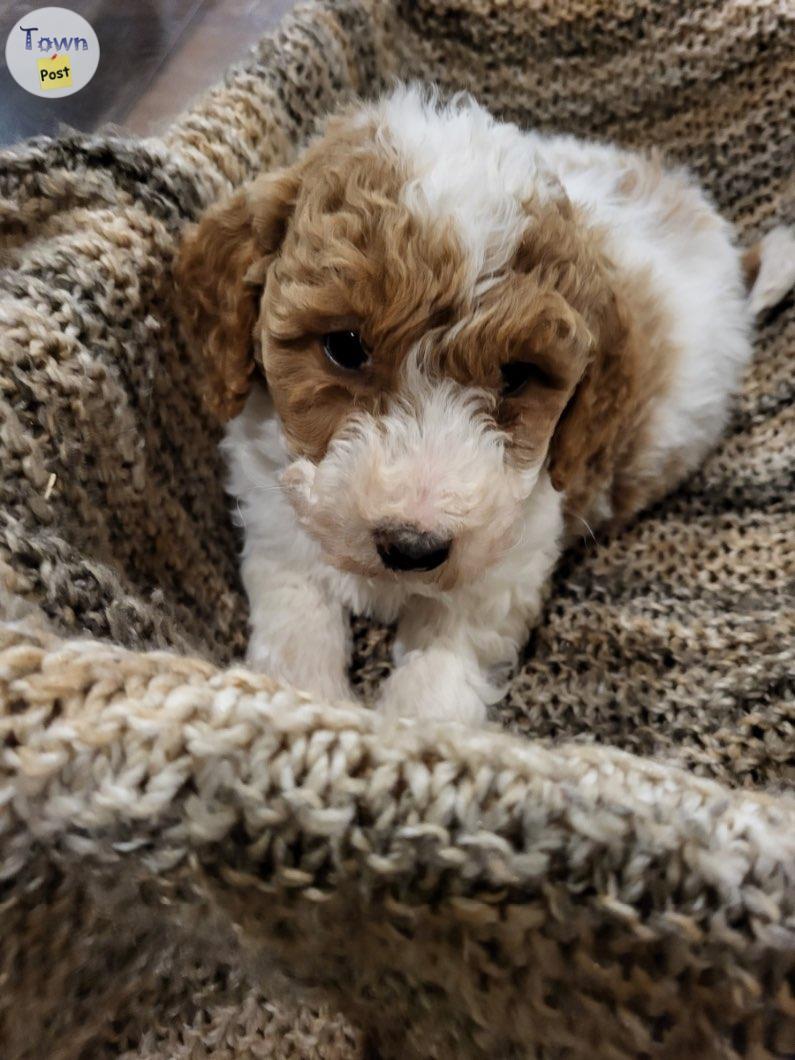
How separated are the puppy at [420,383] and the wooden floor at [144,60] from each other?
2.71ft

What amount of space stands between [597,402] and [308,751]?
1097 millimetres

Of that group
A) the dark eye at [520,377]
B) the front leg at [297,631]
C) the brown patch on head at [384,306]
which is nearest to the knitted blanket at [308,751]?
the front leg at [297,631]

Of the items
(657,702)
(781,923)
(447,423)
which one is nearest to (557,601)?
(657,702)

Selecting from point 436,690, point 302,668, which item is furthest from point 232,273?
point 436,690

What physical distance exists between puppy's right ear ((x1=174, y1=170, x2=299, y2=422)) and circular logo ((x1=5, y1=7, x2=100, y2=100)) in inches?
32.2

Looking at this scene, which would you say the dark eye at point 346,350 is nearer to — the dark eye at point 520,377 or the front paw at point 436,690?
the dark eye at point 520,377

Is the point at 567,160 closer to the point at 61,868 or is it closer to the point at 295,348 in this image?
the point at 295,348

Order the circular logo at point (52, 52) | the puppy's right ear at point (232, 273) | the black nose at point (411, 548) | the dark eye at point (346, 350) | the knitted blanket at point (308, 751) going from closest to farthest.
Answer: the knitted blanket at point (308, 751) → the black nose at point (411, 548) → the dark eye at point (346, 350) → the puppy's right ear at point (232, 273) → the circular logo at point (52, 52)

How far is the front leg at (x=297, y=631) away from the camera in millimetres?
1791

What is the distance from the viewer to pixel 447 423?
4.85 ft

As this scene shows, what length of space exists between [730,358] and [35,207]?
182 centimetres

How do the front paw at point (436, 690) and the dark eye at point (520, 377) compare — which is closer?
the dark eye at point (520, 377)

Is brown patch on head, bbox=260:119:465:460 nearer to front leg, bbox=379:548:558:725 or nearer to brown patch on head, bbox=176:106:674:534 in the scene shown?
brown patch on head, bbox=176:106:674:534

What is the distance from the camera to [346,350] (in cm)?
151
